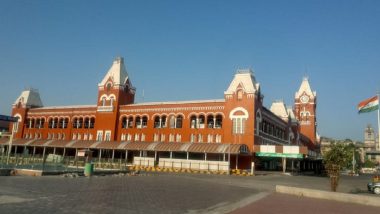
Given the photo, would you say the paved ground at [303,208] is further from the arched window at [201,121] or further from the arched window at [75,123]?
the arched window at [75,123]

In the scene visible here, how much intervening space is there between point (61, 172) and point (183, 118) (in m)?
32.7

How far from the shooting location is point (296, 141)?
84.1 m

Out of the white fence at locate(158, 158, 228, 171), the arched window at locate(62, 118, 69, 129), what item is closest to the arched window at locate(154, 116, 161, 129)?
the white fence at locate(158, 158, 228, 171)

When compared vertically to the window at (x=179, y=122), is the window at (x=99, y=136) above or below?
below

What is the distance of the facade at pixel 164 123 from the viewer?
5328 centimetres

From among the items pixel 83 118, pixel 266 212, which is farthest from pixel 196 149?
pixel 266 212

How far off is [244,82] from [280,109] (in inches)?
1148

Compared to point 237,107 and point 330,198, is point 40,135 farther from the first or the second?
point 330,198

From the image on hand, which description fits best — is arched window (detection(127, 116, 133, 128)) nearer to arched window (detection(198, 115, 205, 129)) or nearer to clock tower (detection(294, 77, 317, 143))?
arched window (detection(198, 115, 205, 129))

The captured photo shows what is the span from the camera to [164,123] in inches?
2421

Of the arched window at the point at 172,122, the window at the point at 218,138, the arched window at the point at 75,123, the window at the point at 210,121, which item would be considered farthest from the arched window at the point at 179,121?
the arched window at the point at 75,123

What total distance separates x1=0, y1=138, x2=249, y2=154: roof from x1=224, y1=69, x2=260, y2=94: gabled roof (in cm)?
943

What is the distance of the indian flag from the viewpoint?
31328mm

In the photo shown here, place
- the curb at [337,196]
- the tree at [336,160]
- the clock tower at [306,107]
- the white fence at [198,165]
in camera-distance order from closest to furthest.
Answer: the curb at [337,196] → the tree at [336,160] → the white fence at [198,165] → the clock tower at [306,107]
